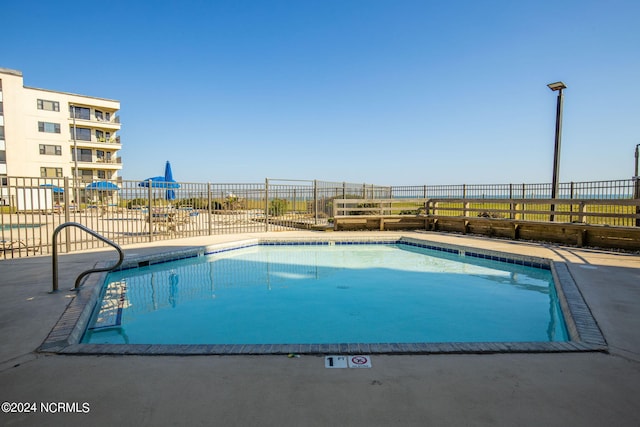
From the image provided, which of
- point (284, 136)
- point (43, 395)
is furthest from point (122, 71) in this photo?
point (43, 395)

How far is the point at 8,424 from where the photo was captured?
192cm

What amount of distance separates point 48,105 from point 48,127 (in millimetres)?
2221

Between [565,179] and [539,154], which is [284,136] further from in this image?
[565,179]

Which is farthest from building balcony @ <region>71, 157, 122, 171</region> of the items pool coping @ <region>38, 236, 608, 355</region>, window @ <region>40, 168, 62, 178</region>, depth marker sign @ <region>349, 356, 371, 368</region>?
depth marker sign @ <region>349, 356, 371, 368</region>

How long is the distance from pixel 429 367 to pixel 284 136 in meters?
23.7

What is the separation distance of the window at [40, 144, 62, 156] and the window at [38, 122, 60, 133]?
4.93ft

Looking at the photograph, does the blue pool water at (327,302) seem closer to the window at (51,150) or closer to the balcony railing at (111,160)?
the window at (51,150)

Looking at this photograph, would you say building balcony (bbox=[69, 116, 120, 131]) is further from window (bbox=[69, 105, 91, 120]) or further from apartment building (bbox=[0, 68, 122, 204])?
window (bbox=[69, 105, 91, 120])

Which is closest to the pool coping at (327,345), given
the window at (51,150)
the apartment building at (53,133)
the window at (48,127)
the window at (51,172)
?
the apartment building at (53,133)

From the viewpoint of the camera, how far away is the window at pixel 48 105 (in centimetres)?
3250

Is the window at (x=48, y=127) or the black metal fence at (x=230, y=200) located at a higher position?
the window at (x=48, y=127)

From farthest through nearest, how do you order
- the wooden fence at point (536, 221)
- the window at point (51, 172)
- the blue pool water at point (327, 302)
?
the window at point (51, 172) < the wooden fence at point (536, 221) < the blue pool water at point (327, 302)

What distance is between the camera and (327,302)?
544 centimetres

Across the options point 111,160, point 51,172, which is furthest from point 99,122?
point 51,172
